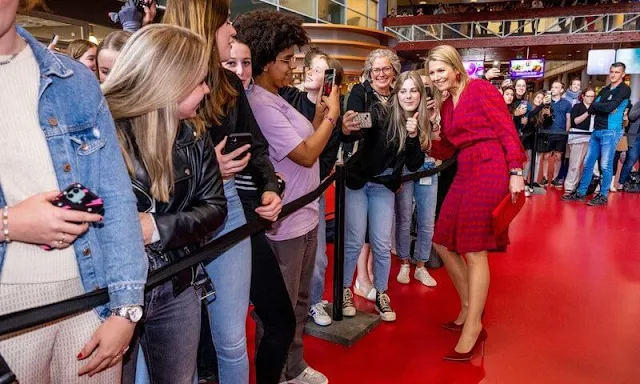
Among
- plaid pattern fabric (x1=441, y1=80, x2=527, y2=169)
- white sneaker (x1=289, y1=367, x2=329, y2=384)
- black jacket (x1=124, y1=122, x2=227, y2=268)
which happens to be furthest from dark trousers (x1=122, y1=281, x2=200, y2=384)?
plaid pattern fabric (x1=441, y1=80, x2=527, y2=169)

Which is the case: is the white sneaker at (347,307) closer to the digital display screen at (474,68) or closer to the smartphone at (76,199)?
the smartphone at (76,199)

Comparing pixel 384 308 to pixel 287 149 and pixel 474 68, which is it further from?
pixel 474 68

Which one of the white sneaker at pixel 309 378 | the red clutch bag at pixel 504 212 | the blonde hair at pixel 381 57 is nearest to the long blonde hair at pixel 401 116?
the blonde hair at pixel 381 57

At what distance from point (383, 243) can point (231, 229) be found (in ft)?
5.05

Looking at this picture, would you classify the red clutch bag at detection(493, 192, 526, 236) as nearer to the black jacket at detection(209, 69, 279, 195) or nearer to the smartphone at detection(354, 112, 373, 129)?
the smartphone at detection(354, 112, 373, 129)

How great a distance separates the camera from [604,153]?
6.70 meters

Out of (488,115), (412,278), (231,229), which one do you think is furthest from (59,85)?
(412,278)

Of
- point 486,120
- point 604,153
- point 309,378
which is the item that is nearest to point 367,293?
point 309,378

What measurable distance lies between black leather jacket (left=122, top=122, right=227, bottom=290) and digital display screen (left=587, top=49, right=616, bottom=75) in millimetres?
15966

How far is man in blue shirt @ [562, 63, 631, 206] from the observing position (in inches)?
250

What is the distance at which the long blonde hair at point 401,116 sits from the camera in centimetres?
297

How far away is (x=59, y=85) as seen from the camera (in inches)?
39.1

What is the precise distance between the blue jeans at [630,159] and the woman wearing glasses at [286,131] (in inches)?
271

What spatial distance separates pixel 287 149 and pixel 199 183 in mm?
567
